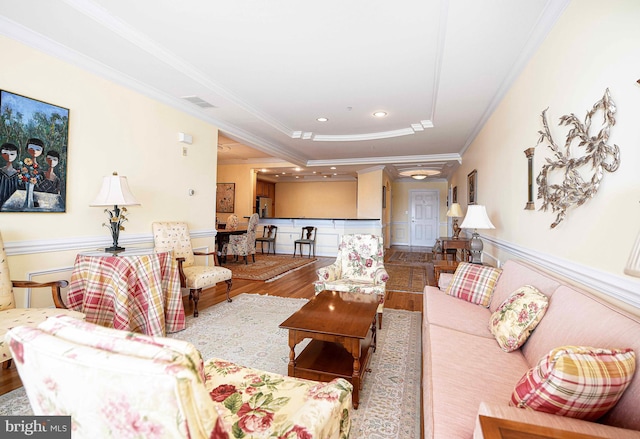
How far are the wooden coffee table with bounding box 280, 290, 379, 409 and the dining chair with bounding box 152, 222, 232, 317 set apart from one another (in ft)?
4.81

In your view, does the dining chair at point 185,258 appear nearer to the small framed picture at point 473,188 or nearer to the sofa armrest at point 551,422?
the sofa armrest at point 551,422

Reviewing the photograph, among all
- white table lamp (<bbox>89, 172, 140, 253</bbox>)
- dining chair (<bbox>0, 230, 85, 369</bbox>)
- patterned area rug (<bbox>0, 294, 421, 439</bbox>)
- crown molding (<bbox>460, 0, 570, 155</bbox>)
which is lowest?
patterned area rug (<bbox>0, 294, 421, 439</bbox>)

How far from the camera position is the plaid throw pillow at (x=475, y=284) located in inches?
96.2

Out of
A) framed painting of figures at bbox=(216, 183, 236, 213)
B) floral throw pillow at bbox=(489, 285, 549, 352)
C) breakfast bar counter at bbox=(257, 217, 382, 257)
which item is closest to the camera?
floral throw pillow at bbox=(489, 285, 549, 352)

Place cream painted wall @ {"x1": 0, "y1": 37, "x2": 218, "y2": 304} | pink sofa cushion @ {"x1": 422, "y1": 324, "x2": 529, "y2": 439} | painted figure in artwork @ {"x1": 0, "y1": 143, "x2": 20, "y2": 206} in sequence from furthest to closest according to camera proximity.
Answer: cream painted wall @ {"x1": 0, "y1": 37, "x2": 218, "y2": 304}, painted figure in artwork @ {"x1": 0, "y1": 143, "x2": 20, "y2": 206}, pink sofa cushion @ {"x1": 422, "y1": 324, "x2": 529, "y2": 439}

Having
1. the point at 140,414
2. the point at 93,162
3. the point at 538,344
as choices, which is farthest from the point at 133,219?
the point at 538,344

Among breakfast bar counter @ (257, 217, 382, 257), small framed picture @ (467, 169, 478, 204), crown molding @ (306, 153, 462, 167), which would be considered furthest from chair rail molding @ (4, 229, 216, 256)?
crown molding @ (306, 153, 462, 167)

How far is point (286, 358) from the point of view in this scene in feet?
7.63

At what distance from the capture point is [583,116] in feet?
5.49

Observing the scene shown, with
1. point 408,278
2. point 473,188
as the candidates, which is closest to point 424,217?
point 408,278

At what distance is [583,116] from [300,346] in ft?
8.08

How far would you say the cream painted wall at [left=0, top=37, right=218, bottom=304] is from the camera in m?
2.36

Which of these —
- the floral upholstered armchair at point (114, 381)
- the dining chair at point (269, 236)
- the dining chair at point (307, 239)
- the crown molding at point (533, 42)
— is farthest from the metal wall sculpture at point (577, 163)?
the dining chair at point (269, 236)

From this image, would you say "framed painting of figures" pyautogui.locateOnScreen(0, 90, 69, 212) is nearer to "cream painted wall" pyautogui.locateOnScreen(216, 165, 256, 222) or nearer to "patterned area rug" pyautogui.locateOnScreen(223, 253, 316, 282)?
"patterned area rug" pyautogui.locateOnScreen(223, 253, 316, 282)
